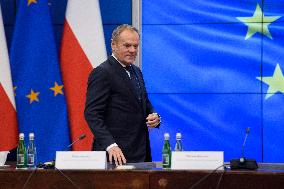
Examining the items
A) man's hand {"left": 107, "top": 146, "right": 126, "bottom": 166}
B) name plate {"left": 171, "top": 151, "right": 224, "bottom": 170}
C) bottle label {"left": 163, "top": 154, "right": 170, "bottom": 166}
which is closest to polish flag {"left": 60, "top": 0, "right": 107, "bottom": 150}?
man's hand {"left": 107, "top": 146, "right": 126, "bottom": 166}

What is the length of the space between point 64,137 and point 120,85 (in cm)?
129

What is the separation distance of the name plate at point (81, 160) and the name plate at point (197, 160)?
334 millimetres

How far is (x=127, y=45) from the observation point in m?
3.51

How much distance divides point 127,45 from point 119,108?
36cm

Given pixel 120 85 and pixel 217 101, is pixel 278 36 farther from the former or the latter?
pixel 120 85

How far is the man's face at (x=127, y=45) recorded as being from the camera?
351 cm

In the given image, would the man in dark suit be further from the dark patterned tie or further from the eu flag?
the eu flag

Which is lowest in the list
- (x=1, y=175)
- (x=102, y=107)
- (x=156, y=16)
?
(x=1, y=175)

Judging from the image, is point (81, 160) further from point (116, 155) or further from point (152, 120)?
point (152, 120)

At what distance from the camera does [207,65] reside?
186 inches

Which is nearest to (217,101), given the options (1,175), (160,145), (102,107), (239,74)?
(239,74)

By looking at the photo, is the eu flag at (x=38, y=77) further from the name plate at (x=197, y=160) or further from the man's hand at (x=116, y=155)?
the name plate at (x=197, y=160)

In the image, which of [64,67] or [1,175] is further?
[64,67]

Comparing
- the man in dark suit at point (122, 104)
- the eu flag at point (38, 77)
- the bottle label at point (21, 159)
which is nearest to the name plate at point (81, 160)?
the bottle label at point (21, 159)
